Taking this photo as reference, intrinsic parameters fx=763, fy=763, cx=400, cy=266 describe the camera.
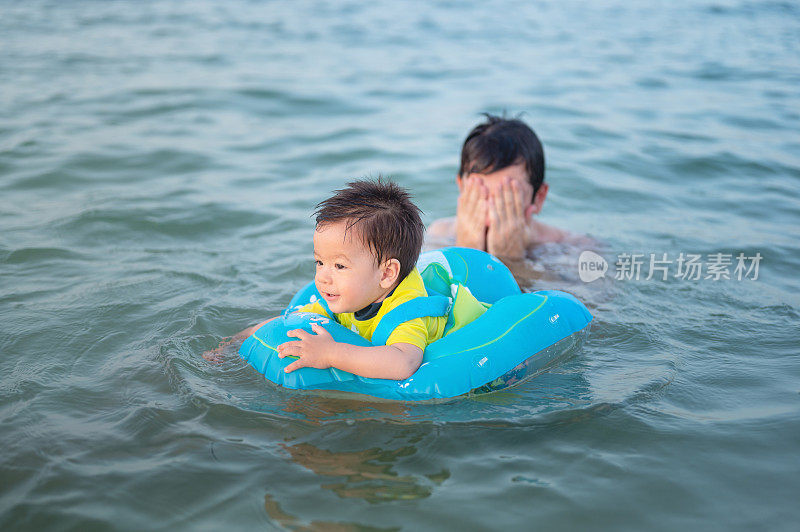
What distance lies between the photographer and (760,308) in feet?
14.6

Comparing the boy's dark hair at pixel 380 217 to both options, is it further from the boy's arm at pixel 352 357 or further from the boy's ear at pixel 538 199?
the boy's ear at pixel 538 199

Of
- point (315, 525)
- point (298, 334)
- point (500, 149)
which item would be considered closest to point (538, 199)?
point (500, 149)

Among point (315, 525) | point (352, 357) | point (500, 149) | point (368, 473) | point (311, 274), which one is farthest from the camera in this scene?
point (311, 274)

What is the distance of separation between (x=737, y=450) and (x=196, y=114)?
22.2ft

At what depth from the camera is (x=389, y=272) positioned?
10.7 ft

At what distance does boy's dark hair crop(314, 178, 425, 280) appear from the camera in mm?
3105

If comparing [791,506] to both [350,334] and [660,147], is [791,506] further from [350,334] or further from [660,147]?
[660,147]

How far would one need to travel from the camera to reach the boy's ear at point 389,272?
10.6ft

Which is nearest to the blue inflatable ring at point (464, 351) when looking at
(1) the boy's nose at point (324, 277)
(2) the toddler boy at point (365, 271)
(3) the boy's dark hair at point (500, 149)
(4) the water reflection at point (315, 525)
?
(2) the toddler boy at point (365, 271)

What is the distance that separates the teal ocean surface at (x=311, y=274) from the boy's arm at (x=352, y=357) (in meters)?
0.23

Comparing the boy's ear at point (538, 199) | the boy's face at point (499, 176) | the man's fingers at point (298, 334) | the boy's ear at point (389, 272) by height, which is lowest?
the man's fingers at point (298, 334)

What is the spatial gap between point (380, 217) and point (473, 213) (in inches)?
73.6

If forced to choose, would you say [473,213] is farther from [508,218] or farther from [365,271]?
[365,271]

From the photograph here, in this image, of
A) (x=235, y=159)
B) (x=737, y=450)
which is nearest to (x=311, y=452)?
(x=737, y=450)
